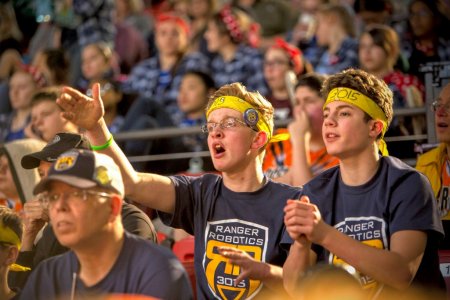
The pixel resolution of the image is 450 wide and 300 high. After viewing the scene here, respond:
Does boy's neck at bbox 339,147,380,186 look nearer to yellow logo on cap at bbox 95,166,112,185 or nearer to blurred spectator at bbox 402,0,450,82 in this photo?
yellow logo on cap at bbox 95,166,112,185

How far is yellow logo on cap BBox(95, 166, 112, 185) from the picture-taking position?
15.5ft

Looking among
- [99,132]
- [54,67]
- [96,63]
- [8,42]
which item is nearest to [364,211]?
[99,132]

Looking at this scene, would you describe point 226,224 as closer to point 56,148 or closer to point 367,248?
point 367,248

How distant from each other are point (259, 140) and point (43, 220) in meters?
1.46

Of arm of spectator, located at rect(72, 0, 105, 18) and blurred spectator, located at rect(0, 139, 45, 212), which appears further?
arm of spectator, located at rect(72, 0, 105, 18)

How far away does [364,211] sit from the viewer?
5.43 m

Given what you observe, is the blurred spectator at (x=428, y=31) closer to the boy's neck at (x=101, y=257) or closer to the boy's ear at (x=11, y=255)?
the boy's ear at (x=11, y=255)

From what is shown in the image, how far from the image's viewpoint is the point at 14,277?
6.41 m

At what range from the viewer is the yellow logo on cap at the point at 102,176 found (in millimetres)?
4727

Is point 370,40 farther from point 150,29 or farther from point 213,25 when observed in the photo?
→ point 150,29

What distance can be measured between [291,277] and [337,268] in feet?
2.18

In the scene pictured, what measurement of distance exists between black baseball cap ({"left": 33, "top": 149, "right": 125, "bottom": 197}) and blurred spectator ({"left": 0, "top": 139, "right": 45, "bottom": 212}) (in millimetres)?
3071

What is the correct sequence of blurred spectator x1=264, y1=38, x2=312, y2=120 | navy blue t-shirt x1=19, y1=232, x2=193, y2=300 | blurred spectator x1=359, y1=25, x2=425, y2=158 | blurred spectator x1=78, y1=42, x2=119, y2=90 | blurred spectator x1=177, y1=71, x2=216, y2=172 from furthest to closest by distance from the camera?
blurred spectator x1=78, y1=42, x2=119, y2=90
blurred spectator x1=177, y1=71, x2=216, y2=172
blurred spectator x1=264, y1=38, x2=312, y2=120
blurred spectator x1=359, y1=25, x2=425, y2=158
navy blue t-shirt x1=19, y1=232, x2=193, y2=300

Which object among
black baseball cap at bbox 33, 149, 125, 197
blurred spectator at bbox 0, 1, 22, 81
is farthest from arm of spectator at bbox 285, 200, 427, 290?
blurred spectator at bbox 0, 1, 22, 81
